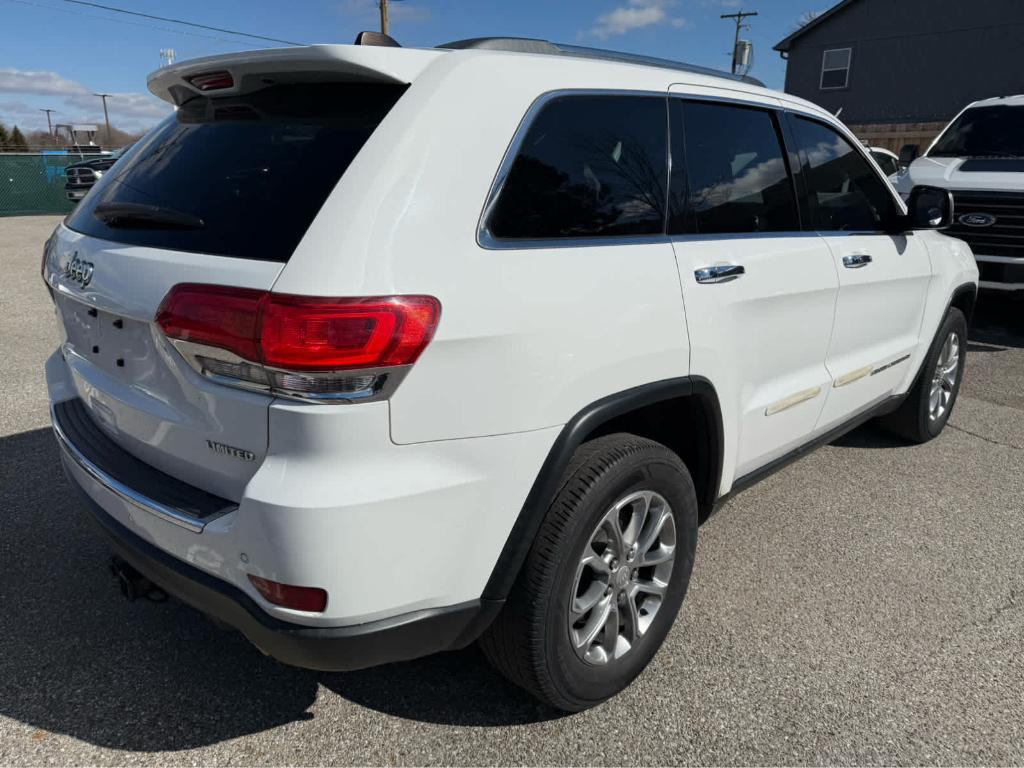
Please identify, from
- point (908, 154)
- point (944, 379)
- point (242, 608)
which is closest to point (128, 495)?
point (242, 608)

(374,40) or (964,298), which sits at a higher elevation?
(374,40)

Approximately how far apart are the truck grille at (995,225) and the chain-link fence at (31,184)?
828 inches

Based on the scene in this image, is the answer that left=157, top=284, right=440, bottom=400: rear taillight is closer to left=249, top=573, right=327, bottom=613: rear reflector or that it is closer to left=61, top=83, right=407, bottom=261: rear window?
left=61, top=83, right=407, bottom=261: rear window

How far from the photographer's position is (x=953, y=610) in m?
2.95

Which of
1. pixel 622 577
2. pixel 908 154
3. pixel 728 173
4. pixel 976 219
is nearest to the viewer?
pixel 622 577

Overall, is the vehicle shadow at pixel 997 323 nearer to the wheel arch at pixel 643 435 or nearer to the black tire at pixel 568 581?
the wheel arch at pixel 643 435

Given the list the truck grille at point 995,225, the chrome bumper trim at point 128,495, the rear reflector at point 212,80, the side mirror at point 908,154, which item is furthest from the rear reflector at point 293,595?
the side mirror at point 908,154

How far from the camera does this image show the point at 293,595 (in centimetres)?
175

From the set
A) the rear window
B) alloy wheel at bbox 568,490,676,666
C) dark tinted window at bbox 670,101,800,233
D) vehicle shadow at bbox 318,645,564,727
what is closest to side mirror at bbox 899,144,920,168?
dark tinted window at bbox 670,101,800,233

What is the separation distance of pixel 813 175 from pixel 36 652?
11.2ft

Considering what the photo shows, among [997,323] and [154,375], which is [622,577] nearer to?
[154,375]

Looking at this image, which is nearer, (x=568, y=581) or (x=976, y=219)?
(x=568, y=581)

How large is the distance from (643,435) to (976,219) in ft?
21.3

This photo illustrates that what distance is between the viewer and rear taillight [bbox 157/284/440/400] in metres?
1.65
